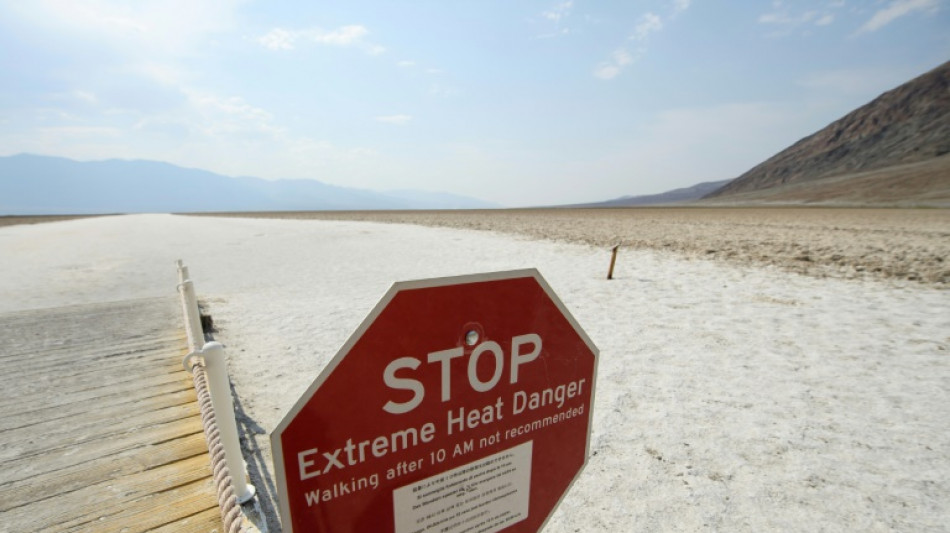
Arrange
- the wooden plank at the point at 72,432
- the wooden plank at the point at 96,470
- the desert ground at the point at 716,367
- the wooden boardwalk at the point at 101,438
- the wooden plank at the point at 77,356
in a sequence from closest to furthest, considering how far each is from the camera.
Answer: the wooden boardwalk at the point at 101,438
the wooden plank at the point at 96,470
the wooden plank at the point at 72,432
the desert ground at the point at 716,367
the wooden plank at the point at 77,356

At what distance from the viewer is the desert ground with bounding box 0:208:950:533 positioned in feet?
10.3

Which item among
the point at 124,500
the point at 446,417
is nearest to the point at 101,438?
the point at 124,500

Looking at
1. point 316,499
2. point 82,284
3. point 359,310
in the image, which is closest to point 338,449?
point 316,499

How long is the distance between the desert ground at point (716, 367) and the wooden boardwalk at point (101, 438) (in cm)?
71

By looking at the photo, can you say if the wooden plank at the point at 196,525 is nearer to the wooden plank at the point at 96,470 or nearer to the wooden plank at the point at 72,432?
the wooden plank at the point at 96,470

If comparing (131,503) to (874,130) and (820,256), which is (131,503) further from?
(874,130)

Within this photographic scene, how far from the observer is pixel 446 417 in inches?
47.2

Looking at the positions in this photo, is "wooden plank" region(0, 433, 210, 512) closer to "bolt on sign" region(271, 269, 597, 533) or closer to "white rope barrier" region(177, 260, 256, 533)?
"white rope barrier" region(177, 260, 256, 533)

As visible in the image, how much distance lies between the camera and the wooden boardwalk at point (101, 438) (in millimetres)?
2279

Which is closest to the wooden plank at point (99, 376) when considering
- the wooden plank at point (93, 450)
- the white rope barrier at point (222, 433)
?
the wooden plank at point (93, 450)

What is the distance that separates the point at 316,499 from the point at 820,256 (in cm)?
1647

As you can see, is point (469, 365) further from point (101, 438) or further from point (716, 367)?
point (716, 367)

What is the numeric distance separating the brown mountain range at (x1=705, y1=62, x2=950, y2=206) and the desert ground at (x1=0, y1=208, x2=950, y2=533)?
60435mm

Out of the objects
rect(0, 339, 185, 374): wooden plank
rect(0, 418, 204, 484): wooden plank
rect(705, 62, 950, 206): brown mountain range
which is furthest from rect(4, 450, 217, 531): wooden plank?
rect(705, 62, 950, 206): brown mountain range
